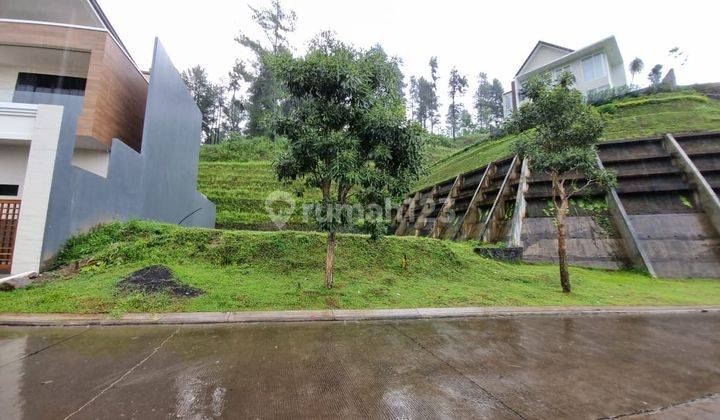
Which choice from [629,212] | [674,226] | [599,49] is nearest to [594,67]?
[599,49]

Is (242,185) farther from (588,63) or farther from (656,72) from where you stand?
(656,72)

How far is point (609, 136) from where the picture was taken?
52.9 feet

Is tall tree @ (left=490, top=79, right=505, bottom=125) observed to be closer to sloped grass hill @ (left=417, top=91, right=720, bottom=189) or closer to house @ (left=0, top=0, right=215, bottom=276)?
sloped grass hill @ (left=417, top=91, right=720, bottom=189)

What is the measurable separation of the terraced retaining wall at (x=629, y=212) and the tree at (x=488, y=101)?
4067cm

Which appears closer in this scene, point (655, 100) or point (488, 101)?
point (655, 100)

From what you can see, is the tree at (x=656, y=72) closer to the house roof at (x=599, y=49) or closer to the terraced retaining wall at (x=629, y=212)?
the house roof at (x=599, y=49)

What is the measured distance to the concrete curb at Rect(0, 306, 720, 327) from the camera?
526cm

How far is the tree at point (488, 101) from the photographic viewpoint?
5494 cm

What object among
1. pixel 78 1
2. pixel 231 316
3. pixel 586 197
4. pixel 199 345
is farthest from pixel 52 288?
pixel 586 197

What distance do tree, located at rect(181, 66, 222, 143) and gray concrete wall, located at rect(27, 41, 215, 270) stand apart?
29469 millimetres

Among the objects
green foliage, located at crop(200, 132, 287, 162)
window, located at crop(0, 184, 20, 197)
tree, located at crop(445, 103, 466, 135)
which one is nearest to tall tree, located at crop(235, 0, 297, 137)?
green foliage, located at crop(200, 132, 287, 162)

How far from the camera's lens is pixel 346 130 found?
24.2 ft

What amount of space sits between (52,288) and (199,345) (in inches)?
190

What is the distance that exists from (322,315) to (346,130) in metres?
4.11
